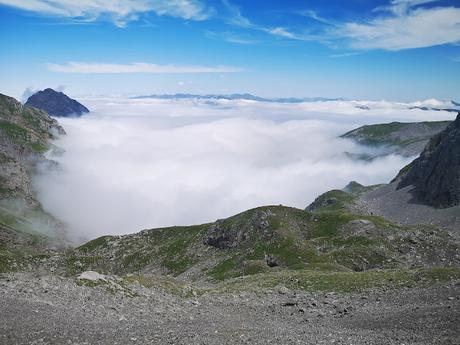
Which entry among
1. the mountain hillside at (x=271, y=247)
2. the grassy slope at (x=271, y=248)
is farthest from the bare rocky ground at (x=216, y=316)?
the mountain hillside at (x=271, y=247)

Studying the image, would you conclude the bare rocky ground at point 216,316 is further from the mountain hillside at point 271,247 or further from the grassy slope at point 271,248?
the mountain hillside at point 271,247

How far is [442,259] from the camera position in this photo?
351 feet

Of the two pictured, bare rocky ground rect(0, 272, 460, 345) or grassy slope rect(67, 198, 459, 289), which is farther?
grassy slope rect(67, 198, 459, 289)

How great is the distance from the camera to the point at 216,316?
42.0 meters

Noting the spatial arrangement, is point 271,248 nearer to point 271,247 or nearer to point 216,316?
point 271,247

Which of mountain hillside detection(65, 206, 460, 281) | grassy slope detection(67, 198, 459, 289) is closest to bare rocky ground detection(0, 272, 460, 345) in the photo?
grassy slope detection(67, 198, 459, 289)

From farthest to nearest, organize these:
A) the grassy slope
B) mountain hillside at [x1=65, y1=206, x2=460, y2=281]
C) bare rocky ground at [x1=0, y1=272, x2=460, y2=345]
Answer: mountain hillside at [x1=65, y1=206, x2=460, y2=281], the grassy slope, bare rocky ground at [x1=0, y1=272, x2=460, y2=345]

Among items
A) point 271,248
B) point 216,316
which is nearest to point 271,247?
point 271,248

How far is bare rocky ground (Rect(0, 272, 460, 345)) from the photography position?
2944 centimetres

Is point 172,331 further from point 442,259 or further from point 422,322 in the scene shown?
point 442,259

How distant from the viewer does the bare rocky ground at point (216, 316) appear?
29438mm

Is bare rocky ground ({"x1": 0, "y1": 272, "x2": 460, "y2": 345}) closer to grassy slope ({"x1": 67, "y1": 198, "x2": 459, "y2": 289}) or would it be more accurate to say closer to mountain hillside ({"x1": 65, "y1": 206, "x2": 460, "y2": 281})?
grassy slope ({"x1": 67, "y1": 198, "x2": 459, "y2": 289})

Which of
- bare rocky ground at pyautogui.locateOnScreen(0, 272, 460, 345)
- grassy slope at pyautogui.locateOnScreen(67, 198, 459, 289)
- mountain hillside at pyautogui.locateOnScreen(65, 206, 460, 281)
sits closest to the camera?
bare rocky ground at pyautogui.locateOnScreen(0, 272, 460, 345)

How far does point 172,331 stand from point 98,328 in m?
5.68
